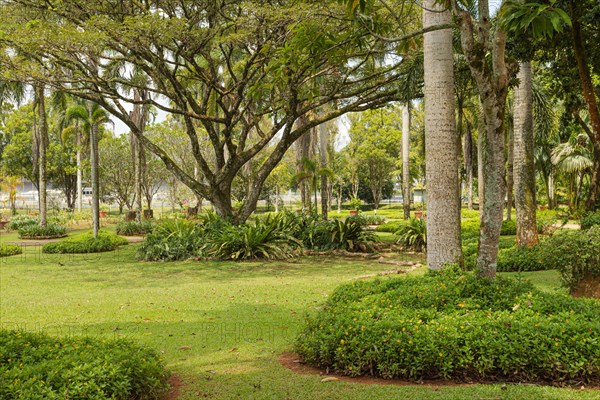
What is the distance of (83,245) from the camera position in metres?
17.6

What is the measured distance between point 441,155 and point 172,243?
1046 cm

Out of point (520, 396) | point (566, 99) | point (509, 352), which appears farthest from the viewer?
point (566, 99)

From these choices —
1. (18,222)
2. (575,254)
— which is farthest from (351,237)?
(18,222)

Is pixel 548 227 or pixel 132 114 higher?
pixel 132 114

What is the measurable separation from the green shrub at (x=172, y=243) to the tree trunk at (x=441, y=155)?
375 inches

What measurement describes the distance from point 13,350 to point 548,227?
1649 cm

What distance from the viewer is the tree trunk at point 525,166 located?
12.4 metres

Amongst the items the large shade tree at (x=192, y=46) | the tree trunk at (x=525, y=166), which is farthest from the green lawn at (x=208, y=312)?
the large shade tree at (x=192, y=46)

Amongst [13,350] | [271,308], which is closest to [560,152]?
[271,308]

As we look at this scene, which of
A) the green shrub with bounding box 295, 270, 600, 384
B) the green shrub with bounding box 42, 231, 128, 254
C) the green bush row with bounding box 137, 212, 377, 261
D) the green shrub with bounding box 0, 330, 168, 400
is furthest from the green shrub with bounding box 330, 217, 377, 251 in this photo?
the green shrub with bounding box 0, 330, 168, 400

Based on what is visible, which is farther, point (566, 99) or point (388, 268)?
point (566, 99)

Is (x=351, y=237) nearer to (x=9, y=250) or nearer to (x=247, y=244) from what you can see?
(x=247, y=244)

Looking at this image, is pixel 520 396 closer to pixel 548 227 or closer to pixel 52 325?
pixel 52 325

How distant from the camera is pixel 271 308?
27.5 feet
